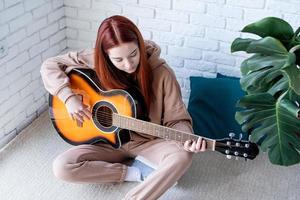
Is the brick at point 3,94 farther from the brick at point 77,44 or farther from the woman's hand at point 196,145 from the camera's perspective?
the woman's hand at point 196,145

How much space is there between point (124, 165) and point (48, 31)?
0.80 metres

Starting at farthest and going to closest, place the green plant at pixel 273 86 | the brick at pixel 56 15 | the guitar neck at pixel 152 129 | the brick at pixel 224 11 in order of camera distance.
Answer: the brick at pixel 56 15, the brick at pixel 224 11, the guitar neck at pixel 152 129, the green plant at pixel 273 86

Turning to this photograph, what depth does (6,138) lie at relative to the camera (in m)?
2.07

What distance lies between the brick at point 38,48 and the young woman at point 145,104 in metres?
0.35

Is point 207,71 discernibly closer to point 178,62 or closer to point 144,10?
point 178,62

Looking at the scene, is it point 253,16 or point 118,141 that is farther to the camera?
point 253,16

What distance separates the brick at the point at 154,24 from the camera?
2.11 metres

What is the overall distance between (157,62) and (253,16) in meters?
0.53

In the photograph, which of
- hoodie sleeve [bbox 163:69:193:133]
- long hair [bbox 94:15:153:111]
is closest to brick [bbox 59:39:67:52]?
long hair [bbox 94:15:153:111]

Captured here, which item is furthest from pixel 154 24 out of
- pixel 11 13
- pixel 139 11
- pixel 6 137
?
pixel 6 137

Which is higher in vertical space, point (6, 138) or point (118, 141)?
point (118, 141)

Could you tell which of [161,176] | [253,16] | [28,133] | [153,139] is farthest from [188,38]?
[28,133]

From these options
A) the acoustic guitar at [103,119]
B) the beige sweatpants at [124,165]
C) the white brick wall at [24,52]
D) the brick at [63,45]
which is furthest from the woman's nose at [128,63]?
the brick at [63,45]

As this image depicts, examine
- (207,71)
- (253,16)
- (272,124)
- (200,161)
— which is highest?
(253,16)
